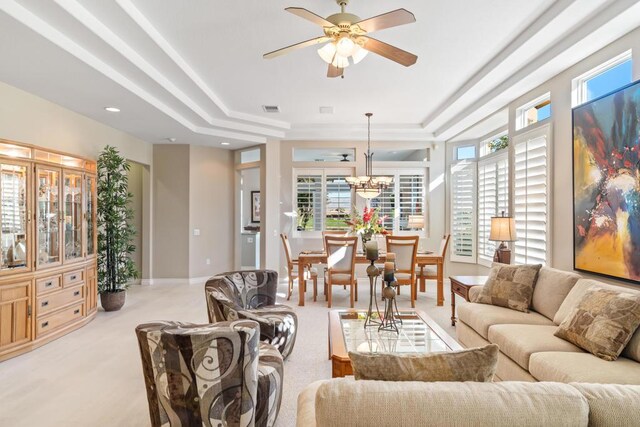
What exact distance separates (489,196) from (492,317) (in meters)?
3.80

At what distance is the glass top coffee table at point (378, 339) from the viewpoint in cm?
256

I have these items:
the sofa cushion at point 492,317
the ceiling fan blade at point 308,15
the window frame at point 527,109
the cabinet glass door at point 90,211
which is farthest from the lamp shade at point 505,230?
the cabinet glass door at point 90,211

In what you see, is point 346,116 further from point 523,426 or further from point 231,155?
point 523,426

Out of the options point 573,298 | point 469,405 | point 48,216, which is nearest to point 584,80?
point 573,298

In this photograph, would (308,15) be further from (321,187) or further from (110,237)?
(321,187)

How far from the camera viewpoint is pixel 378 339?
2.93 meters

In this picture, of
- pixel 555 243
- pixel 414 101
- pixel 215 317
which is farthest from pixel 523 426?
pixel 414 101

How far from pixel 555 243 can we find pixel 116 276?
19.4 feet

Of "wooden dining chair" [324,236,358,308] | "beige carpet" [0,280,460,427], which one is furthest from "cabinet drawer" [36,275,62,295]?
"wooden dining chair" [324,236,358,308]

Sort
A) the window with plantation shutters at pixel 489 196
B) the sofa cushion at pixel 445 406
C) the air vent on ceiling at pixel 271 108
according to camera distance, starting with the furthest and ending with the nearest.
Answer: the window with plantation shutters at pixel 489 196 < the air vent on ceiling at pixel 271 108 < the sofa cushion at pixel 445 406

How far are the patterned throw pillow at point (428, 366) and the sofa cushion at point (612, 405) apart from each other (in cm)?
29

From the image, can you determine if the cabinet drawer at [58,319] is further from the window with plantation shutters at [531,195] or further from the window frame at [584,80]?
the window frame at [584,80]

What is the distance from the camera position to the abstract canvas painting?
2.96m

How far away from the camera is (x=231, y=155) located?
8273mm
